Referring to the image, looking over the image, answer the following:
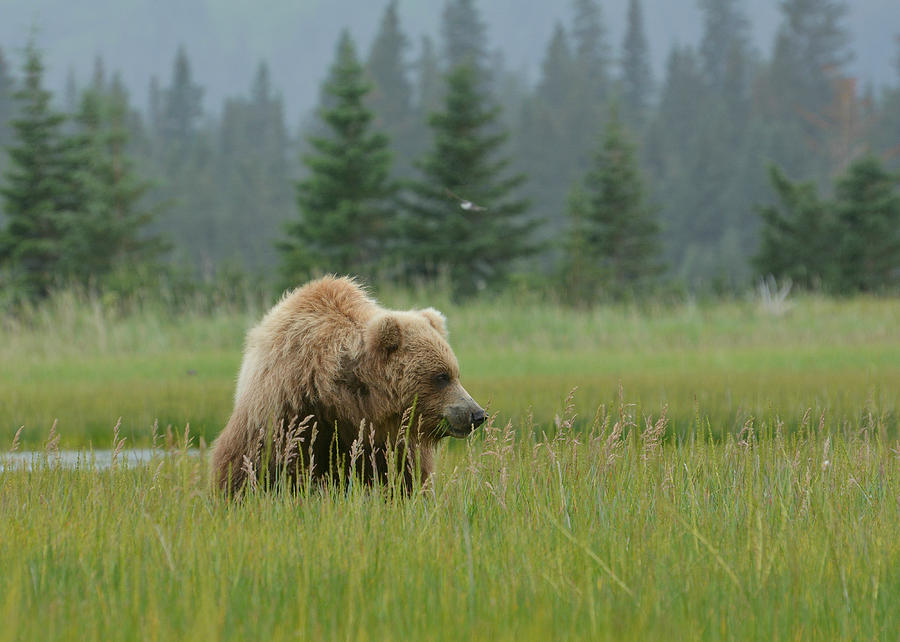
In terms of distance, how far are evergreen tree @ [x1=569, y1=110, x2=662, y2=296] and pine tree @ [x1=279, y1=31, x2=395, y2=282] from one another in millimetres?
7565

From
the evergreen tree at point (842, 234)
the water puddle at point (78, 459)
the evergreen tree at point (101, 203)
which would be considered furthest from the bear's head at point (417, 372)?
the evergreen tree at point (842, 234)

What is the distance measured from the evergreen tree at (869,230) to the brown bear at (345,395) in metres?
27.7

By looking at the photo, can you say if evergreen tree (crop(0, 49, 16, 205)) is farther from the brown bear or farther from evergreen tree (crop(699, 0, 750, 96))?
the brown bear

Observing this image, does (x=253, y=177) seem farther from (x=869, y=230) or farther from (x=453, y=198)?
(x=869, y=230)

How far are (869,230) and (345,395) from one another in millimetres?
29419

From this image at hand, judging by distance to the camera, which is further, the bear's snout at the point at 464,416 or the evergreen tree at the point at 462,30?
the evergreen tree at the point at 462,30

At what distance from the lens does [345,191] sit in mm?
27109

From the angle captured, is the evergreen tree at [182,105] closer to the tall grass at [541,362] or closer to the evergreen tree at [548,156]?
the evergreen tree at [548,156]

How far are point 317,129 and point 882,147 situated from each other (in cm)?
4301

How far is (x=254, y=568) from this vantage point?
127 inches

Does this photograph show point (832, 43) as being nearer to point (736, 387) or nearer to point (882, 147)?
point (882, 147)

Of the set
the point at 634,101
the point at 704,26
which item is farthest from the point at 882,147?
the point at 704,26

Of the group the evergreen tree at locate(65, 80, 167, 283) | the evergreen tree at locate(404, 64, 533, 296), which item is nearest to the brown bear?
the evergreen tree at locate(404, 64, 533, 296)

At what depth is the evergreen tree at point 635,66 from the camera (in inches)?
3221
